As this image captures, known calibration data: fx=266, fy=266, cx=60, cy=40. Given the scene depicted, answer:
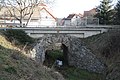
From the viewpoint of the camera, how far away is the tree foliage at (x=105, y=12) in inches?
1474

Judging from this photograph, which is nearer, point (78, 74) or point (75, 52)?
point (78, 74)

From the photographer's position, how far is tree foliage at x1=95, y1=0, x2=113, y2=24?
123 ft

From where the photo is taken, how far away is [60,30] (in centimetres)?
2898

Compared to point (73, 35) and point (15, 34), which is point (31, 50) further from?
point (73, 35)

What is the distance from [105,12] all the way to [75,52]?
10.8 meters

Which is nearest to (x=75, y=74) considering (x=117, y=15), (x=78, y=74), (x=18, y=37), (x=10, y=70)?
(x=78, y=74)

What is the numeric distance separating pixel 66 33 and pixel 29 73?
55.6 feet

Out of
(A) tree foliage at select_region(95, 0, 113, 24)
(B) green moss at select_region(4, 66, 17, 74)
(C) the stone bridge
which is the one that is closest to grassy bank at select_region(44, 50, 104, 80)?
(C) the stone bridge

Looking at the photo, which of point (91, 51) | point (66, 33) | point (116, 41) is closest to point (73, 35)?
point (66, 33)

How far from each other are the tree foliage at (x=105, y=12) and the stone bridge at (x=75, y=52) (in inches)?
391

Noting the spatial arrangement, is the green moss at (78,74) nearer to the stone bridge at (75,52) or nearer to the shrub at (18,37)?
the stone bridge at (75,52)

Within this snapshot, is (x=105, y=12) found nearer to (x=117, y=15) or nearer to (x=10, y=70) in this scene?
(x=117, y=15)

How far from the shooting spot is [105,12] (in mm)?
37594

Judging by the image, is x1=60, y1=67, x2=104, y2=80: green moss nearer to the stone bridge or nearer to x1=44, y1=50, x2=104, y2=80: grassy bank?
x1=44, y1=50, x2=104, y2=80: grassy bank
